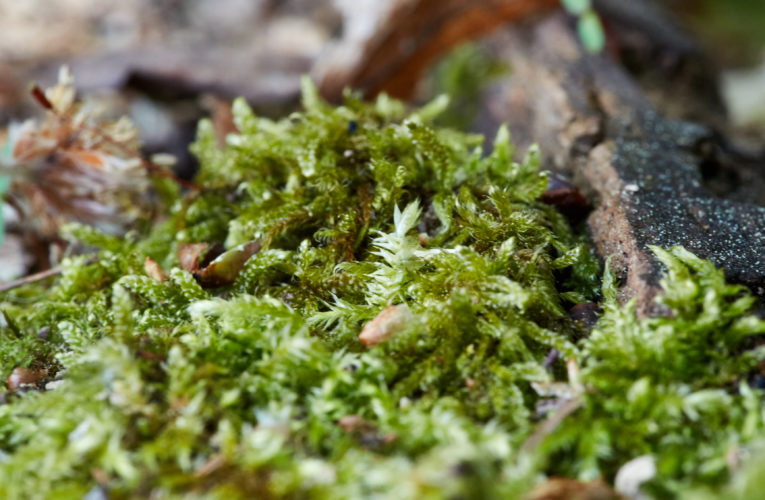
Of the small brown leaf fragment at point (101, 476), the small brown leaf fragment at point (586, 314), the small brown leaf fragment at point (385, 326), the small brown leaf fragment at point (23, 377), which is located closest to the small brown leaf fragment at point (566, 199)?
the small brown leaf fragment at point (586, 314)

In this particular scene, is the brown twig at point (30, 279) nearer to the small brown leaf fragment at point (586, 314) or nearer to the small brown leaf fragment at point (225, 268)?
the small brown leaf fragment at point (225, 268)

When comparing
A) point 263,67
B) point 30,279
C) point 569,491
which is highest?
point 263,67

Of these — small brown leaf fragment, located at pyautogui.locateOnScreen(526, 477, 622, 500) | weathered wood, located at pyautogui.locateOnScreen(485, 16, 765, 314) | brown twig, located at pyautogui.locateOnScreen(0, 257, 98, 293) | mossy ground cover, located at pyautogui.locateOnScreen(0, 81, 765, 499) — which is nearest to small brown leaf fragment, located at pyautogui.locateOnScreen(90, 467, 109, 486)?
mossy ground cover, located at pyautogui.locateOnScreen(0, 81, 765, 499)

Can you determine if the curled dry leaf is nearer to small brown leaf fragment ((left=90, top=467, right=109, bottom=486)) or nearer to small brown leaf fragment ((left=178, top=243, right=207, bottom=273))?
small brown leaf fragment ((left=178, top=243, right=207, bottom=273))

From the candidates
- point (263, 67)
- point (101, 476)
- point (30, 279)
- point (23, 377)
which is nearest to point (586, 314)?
point (101, 476)

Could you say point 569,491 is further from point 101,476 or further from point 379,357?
point 101,476
